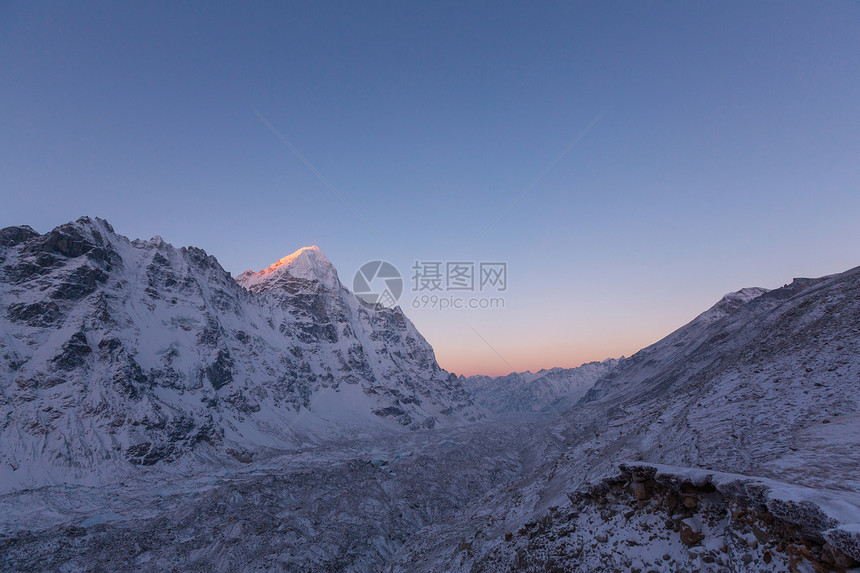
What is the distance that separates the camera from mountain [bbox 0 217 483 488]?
54344 millimetres

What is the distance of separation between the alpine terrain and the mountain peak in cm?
4766

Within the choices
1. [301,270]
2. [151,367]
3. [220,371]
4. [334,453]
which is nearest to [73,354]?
[151,367]

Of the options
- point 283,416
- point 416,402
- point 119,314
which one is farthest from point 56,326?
point 416,402

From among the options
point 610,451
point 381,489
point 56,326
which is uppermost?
point 56,326

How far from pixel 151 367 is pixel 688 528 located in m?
89.0

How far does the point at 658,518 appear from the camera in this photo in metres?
11.7

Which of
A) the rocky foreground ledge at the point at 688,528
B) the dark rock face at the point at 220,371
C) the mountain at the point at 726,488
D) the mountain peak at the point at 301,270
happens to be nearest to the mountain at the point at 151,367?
the dark rock face at the point at 220,371

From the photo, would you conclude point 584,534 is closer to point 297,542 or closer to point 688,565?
point 688,565

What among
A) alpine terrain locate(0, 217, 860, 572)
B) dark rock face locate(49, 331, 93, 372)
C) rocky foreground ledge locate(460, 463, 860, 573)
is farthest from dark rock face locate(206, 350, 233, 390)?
rocky foreground ledge locate(460, 463, 860, 573)

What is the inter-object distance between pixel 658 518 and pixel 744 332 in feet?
229

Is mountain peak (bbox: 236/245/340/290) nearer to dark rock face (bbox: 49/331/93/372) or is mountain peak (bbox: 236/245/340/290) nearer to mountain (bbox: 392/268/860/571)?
dark rock face (bbox: 49/331/93/372)

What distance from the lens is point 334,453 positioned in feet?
246

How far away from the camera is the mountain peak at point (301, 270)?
170m

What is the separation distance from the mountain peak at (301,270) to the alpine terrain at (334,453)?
47.7 metres
